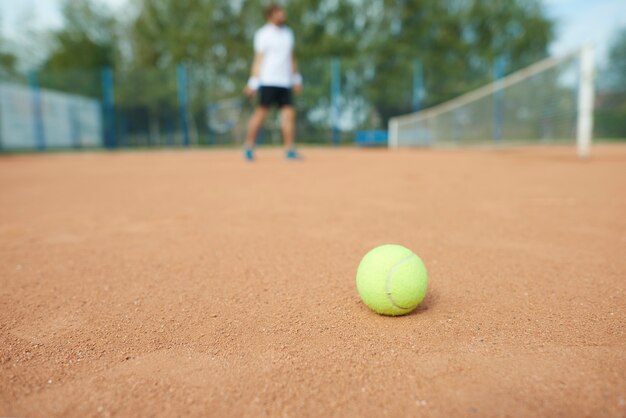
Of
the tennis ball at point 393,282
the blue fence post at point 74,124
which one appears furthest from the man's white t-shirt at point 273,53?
the blue fence post at point 74,124

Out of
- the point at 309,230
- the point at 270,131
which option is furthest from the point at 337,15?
the point at 309,230

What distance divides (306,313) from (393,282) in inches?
14.0

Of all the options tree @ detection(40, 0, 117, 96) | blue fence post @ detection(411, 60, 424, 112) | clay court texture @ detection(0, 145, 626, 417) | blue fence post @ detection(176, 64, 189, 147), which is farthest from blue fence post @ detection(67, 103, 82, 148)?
tree @ detection(40, 0, 117, 96)

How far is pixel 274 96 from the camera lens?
6.70 m

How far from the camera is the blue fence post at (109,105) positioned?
599 inches

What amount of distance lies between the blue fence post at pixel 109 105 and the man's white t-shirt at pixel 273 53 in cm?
1066

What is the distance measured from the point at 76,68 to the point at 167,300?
108 ft

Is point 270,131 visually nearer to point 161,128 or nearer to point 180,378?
point 161,128

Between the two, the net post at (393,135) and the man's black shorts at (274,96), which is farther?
the net post at (393,135)

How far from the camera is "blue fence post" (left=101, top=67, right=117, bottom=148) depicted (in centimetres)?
1522

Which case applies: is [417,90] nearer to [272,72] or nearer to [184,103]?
[184,103]

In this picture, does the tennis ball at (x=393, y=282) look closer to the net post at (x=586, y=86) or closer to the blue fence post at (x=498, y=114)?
the net post at (x=586, y=86)

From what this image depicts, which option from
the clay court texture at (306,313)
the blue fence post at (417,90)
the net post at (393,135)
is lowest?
the clay court texture at (306,313)

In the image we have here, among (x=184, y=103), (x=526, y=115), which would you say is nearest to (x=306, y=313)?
(x=526, y=115)
